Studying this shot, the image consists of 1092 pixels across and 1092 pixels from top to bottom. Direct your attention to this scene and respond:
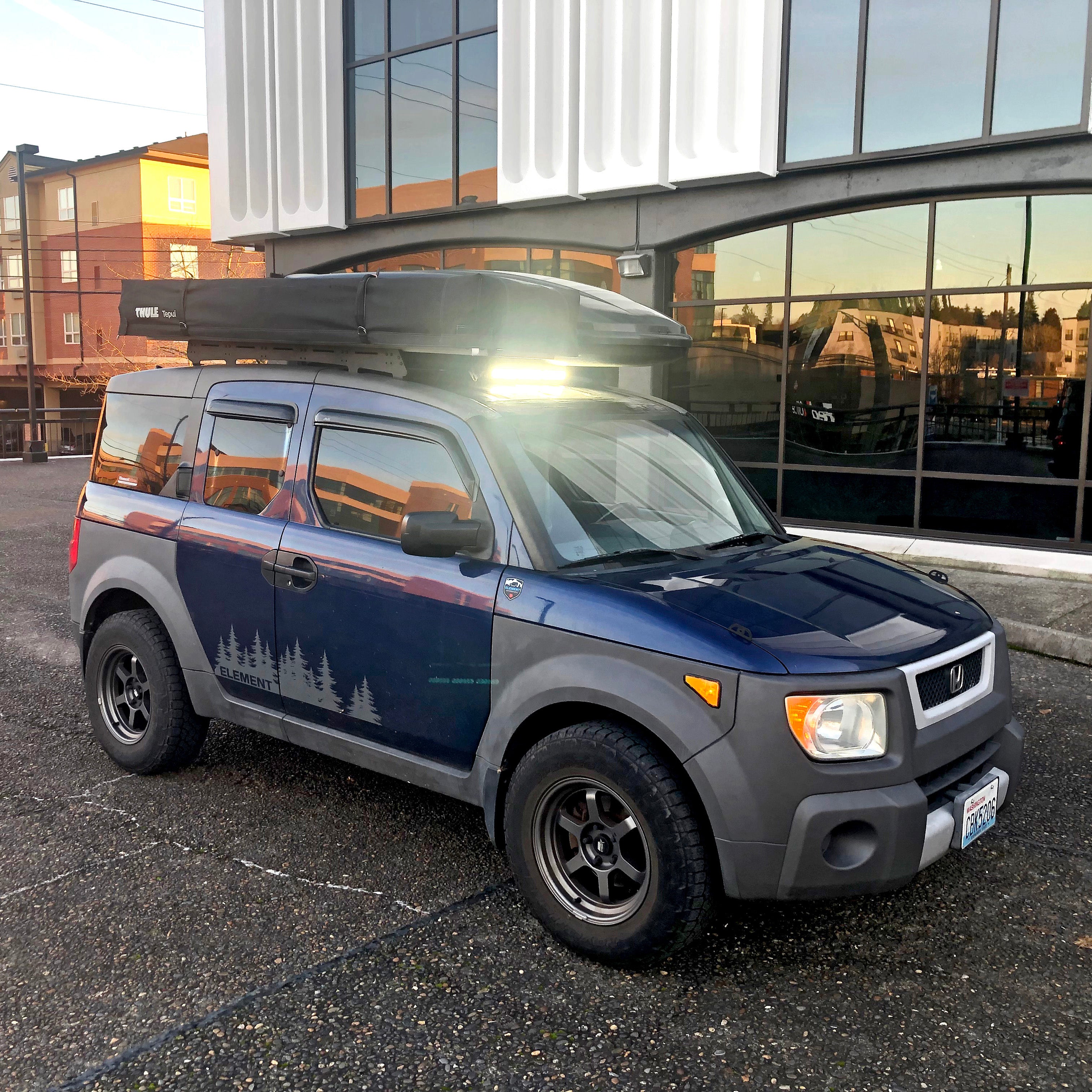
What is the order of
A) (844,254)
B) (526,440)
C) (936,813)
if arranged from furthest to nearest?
(844,254), (526,440), (936,813)

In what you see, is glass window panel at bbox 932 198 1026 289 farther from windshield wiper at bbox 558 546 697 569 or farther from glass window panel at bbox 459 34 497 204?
windshield wiper at bbox 558 546 697 569

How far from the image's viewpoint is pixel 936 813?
3154 mm

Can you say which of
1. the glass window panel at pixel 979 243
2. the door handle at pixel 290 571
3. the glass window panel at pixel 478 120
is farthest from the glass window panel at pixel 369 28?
the door handle at pixel 290 571

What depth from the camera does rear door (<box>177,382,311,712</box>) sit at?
4.28 meters

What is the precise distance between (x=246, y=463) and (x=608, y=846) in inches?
90.7

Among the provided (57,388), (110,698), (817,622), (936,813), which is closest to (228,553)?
(110,698)

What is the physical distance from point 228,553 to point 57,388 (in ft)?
184

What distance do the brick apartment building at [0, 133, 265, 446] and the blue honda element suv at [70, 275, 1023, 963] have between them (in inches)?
1509

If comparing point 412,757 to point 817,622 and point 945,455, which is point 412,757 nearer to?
point 817,622

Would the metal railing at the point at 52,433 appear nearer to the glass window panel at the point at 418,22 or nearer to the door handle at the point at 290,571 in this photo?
the glass window panel at the point at 418,22

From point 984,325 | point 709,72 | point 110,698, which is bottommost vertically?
point 110,698

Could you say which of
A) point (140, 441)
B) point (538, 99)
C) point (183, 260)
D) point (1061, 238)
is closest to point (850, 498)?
point (1061, 238)

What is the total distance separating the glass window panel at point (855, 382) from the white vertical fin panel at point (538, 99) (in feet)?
12.1

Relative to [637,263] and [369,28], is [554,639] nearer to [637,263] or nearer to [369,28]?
[637,263]
